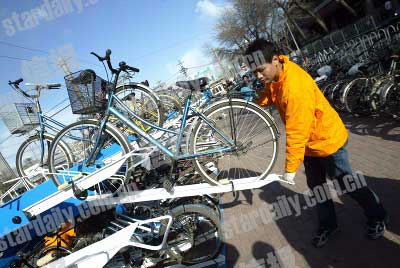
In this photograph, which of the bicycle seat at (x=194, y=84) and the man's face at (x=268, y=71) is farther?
the bicycle seat at (x=194, y=84)

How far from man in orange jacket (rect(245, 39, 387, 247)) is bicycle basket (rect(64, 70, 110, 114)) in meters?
1.75

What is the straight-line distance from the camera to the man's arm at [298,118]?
2381mm

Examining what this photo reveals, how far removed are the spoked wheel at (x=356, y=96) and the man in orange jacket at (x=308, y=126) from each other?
376 centimetres

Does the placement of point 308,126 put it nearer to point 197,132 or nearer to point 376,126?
point 197,132

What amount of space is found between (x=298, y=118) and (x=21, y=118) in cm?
365

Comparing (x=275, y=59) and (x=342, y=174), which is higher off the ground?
(x=275, y=59)

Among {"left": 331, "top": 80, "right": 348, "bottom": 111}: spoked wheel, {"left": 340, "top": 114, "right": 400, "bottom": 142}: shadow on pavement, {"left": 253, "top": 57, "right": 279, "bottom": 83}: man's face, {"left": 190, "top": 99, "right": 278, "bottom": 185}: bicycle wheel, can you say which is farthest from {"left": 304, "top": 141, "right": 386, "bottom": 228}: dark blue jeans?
{"left": 331, "top": 80, "right": 348, "bottom": 111}: spoked wheel

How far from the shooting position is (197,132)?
11.2 ft

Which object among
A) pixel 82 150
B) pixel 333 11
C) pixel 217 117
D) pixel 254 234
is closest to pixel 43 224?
pixel 82 150

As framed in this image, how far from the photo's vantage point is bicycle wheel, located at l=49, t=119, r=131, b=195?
3234mm

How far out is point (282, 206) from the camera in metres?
4.04

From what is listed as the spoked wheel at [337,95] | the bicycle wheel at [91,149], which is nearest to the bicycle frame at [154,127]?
the bicycle wheel at [91,149]

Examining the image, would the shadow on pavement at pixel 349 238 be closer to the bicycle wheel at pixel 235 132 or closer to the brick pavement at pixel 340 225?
the brick pavement at pixel 340 225

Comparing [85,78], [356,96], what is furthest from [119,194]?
[356,96]
